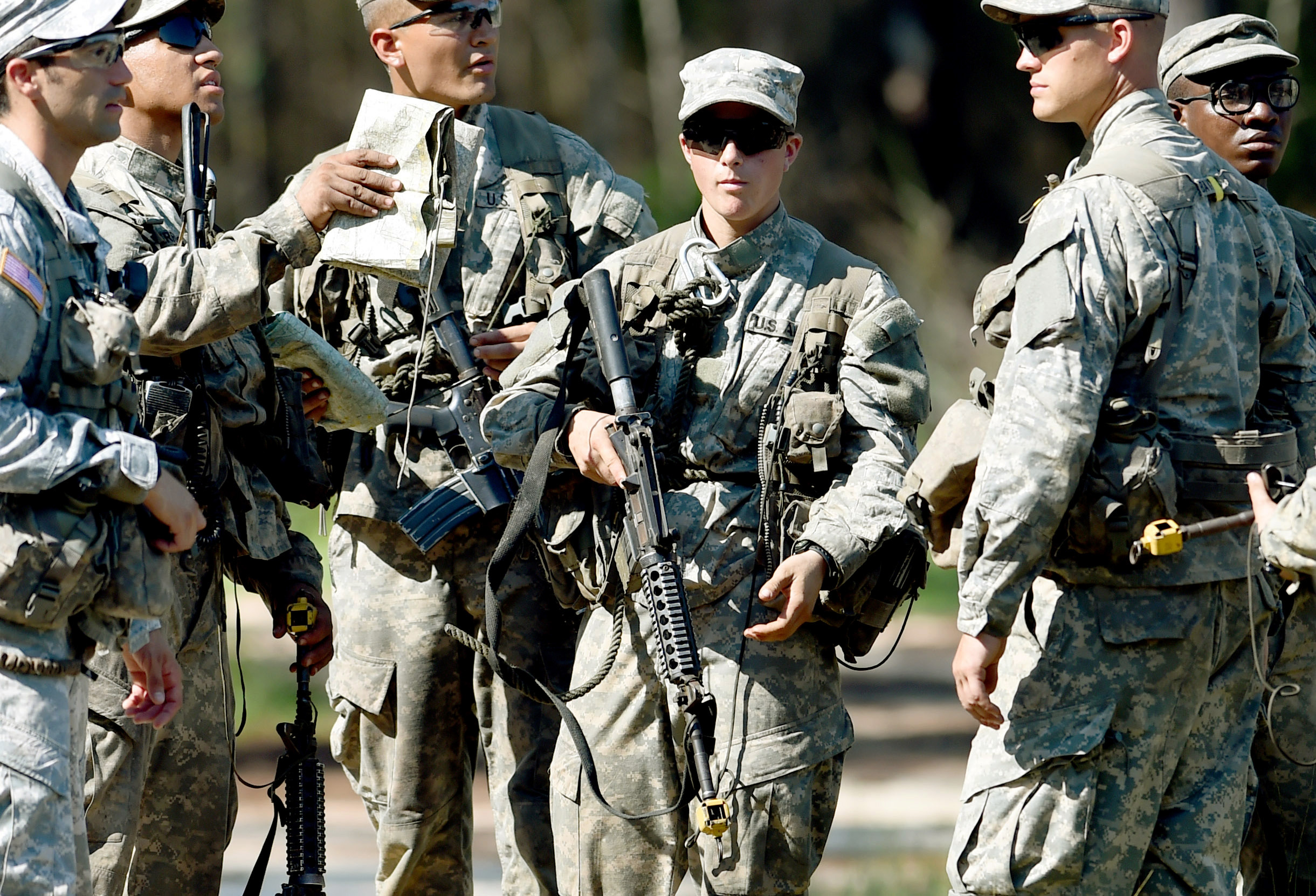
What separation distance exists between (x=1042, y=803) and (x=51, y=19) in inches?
111

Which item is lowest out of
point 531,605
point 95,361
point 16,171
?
point 531,605

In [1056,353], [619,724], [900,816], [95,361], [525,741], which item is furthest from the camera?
[900,816]

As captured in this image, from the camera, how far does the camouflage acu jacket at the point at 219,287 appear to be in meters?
4.40

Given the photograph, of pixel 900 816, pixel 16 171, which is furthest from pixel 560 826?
pixel 900 816

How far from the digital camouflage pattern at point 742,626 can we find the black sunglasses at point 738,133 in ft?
0.69

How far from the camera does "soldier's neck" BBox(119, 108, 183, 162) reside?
4840 millimetres

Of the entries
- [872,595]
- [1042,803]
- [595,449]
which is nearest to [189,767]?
[595,449]

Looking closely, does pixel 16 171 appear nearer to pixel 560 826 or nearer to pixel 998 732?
pixel 560 826

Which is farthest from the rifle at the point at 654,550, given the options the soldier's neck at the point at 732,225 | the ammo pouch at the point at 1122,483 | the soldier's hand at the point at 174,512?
the soldier's hand at the point at 174,512

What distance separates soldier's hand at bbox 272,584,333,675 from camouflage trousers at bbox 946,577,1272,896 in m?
2.01

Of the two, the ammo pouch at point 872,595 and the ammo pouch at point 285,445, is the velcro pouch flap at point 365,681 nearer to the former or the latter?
the ammo pouch at point 285,445

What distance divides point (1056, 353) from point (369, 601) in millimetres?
2369

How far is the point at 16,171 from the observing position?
3.67 m

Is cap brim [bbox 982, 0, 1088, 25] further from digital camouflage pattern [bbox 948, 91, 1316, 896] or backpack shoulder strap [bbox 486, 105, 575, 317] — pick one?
backpack shoulder strap [bbox 486, 105, 575, 317]
